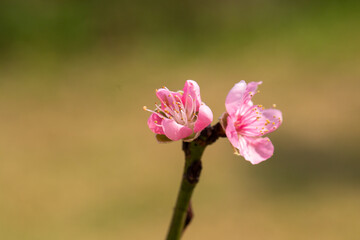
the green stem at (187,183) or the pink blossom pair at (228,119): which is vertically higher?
the pink blossom pair at (228,119)

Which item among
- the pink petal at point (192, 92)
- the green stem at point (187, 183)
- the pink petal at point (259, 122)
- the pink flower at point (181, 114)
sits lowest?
the green stem at point (187, 183)

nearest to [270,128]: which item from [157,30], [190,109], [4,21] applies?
[190,109]

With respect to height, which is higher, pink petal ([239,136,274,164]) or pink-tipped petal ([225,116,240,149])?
pink-tipped petal ([225,116,240,149])
